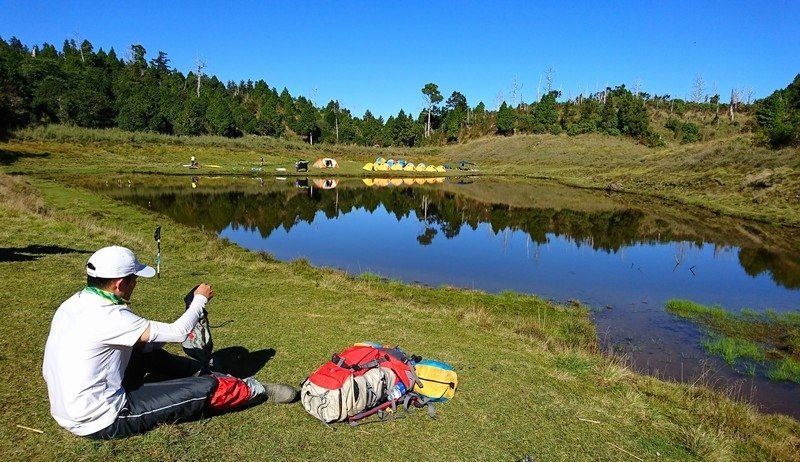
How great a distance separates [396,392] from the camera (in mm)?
7086

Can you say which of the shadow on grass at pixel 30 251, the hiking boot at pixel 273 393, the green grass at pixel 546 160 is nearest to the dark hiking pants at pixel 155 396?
the hiking boot at pixel 273 393

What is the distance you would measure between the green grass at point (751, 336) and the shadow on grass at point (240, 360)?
11754mm

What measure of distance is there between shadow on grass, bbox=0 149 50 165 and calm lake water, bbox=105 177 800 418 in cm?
1785

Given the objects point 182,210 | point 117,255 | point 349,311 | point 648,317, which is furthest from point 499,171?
point 117,255

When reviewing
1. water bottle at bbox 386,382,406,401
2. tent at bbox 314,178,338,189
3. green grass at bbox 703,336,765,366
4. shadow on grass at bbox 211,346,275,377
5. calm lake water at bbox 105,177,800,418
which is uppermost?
tent at bbox 314,178,338,189

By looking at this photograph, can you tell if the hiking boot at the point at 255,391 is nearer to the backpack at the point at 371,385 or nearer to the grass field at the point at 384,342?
the grass field at the point at 384,342

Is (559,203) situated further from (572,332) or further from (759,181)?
(572,332)

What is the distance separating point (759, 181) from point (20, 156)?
77917 mm

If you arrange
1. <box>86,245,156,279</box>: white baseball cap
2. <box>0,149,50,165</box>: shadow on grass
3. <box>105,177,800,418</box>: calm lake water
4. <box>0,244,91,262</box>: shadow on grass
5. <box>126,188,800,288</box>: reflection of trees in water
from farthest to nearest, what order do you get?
<box>0,149,50,165</box>: shadow on grass, <box>126,188,800,288</box>: reflection of trees in water, <box>105,177,800,418</box>: calm lake water, <box>0,244,91,262</box>: shadow on grass, <box>86,245,156,279</box>: white baseball cap

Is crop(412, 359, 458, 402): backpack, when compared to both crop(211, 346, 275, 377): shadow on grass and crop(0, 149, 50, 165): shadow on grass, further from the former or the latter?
crop(0, 149, 50, 165): shadow on grass

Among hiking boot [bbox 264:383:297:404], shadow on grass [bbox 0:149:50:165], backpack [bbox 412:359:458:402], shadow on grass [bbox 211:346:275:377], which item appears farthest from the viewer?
shadow on grass [bbox 0:149:50:165]

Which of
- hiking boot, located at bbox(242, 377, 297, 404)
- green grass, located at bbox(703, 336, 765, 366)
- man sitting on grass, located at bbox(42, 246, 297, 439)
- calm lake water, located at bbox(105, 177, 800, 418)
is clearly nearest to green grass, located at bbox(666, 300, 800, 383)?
green grass, located at bbox(703, 336, 765, 366)

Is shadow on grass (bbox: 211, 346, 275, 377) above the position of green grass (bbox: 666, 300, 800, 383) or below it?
above

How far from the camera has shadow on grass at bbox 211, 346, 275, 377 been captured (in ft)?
26.0
